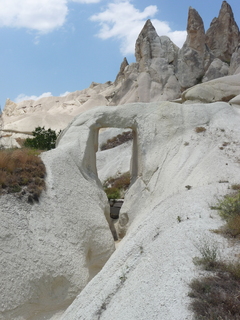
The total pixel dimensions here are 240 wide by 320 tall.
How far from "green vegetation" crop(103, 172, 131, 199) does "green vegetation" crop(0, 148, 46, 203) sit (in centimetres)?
794

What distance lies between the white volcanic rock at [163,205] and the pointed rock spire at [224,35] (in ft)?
112

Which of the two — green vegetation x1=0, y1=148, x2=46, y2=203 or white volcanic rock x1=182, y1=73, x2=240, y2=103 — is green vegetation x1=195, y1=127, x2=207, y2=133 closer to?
green vegetation x1=0, y1=148, x2=46, y2=203

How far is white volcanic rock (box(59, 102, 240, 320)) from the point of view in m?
6.07

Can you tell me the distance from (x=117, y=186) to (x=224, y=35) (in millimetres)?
34135

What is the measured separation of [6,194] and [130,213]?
498cm

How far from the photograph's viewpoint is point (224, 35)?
47531 mm

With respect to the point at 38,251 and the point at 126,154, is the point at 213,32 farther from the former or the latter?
the point at 38,251

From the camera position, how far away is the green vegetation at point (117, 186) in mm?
19750

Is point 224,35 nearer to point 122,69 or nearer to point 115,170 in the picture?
point 122,69

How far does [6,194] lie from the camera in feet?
33.6

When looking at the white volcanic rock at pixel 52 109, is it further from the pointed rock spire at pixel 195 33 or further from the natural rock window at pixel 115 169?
the natural rock window at pixel 115 169

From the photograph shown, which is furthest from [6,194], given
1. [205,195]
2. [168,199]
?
[205,195]

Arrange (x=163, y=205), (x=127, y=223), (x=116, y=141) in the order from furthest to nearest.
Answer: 1. (x=116, y=141)
2. (x=127, y=223)
3. (x=163, y=205)

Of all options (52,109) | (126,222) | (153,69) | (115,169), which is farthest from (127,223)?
(52,109)
